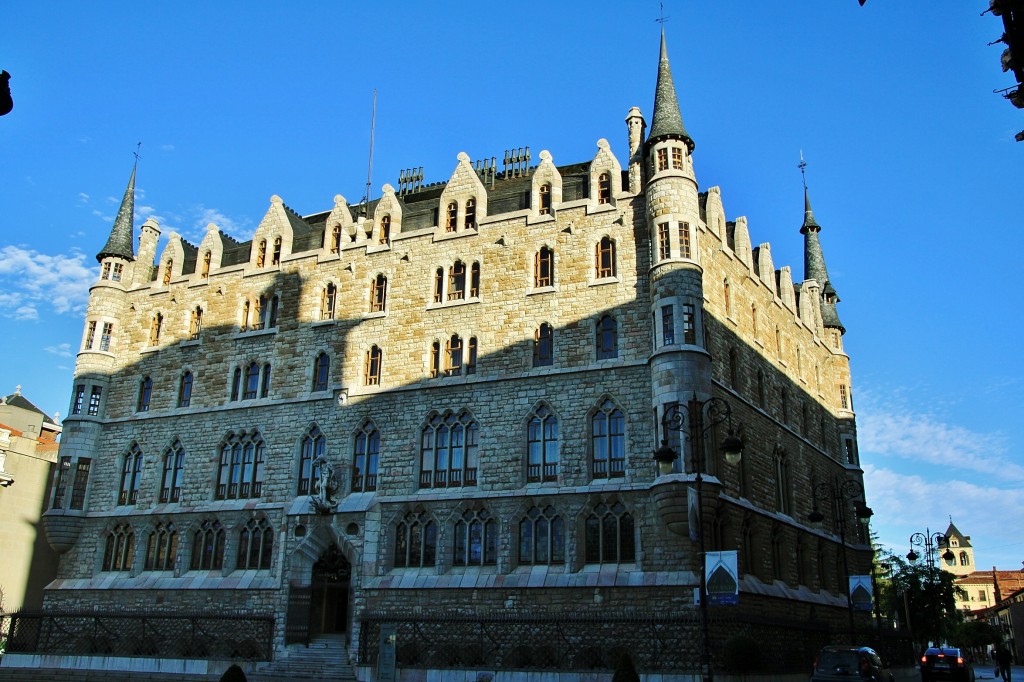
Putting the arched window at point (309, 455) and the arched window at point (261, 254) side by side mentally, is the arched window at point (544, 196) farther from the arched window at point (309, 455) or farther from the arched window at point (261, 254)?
the arched window at point (261, 254)

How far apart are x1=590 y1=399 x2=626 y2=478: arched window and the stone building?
0.23 feet

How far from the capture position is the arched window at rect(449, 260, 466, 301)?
3234 cm

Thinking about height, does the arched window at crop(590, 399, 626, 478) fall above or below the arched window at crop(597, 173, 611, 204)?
below

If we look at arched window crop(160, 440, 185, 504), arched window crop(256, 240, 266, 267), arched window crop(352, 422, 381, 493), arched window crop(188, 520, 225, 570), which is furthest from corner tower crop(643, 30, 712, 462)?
arched window crop(160, 440, 185, 504)

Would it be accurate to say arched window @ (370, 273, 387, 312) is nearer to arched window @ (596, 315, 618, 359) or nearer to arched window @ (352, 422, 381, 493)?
arched window @ (352, 422, 381, 493)

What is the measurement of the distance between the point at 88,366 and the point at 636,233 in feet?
77.6

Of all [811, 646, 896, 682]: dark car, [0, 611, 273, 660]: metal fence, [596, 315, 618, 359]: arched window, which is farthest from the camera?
[0, 611, 273, 660]: metal fence

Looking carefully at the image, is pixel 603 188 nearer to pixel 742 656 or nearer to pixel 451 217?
pixel 451 217

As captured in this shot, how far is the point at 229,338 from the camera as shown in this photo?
118ft

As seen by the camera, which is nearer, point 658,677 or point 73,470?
point 658,677

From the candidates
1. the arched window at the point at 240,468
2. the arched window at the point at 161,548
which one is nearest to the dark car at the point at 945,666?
the arched window at the point at 240,468

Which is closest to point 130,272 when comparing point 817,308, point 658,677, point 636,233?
point 636,233

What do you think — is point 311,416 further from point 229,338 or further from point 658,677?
point 658,677

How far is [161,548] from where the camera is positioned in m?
34.0
